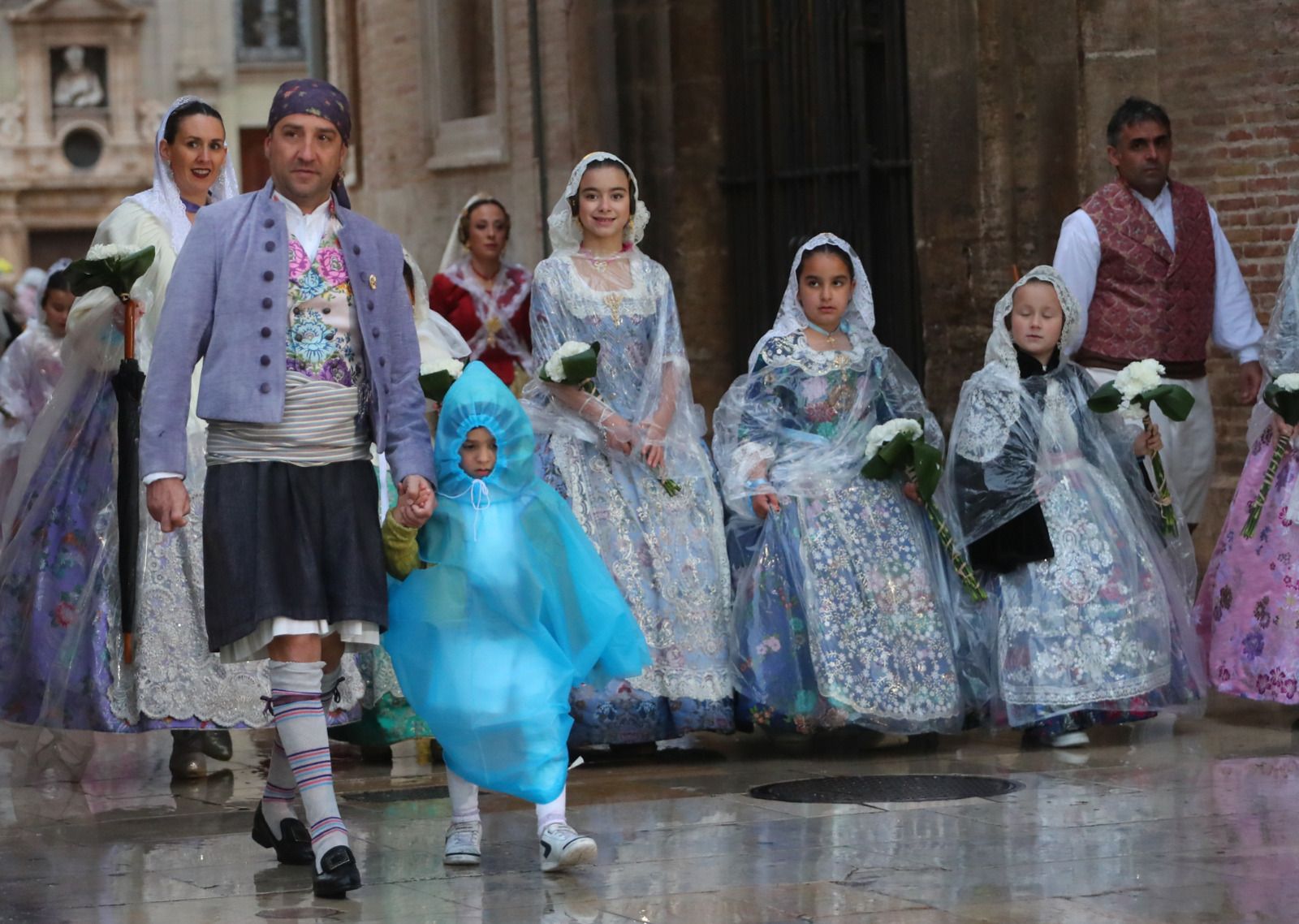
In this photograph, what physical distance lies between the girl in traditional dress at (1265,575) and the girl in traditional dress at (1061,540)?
0.78ft

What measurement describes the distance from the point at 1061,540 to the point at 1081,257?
5.75ft

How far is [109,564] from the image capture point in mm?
7695

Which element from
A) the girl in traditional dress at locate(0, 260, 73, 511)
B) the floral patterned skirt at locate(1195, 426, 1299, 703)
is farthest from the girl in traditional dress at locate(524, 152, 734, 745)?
the girl in traditional dress at locate(0, 260, 73, 511)

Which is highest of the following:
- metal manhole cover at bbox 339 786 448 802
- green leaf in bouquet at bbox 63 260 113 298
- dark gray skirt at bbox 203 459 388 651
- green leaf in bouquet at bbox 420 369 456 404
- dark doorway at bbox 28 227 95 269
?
dark doorway at bbox 28 227 95 269

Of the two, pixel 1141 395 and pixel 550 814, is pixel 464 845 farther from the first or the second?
pixel 1141 395

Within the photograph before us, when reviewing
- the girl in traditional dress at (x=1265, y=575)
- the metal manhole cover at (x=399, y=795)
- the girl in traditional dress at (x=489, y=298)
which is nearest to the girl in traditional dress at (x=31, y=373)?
the girl in traditional dress at (x=489, y=298)

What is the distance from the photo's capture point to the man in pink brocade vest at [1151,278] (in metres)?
9.28

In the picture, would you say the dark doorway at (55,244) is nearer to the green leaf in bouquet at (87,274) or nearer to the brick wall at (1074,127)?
the brick wall at (1074,127)

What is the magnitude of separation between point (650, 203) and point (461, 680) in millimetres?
8401

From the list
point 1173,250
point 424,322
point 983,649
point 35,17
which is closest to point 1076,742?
point 983,649

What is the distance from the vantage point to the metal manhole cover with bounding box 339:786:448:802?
283 inches

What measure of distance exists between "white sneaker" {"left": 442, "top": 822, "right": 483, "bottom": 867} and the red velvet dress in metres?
5.09

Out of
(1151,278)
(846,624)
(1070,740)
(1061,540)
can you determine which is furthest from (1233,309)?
(846,624)

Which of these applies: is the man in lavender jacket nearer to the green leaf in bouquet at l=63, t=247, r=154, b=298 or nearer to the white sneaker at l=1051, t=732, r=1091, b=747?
the green leaf in bouquet at l=63, t=247, r=154, b=298
